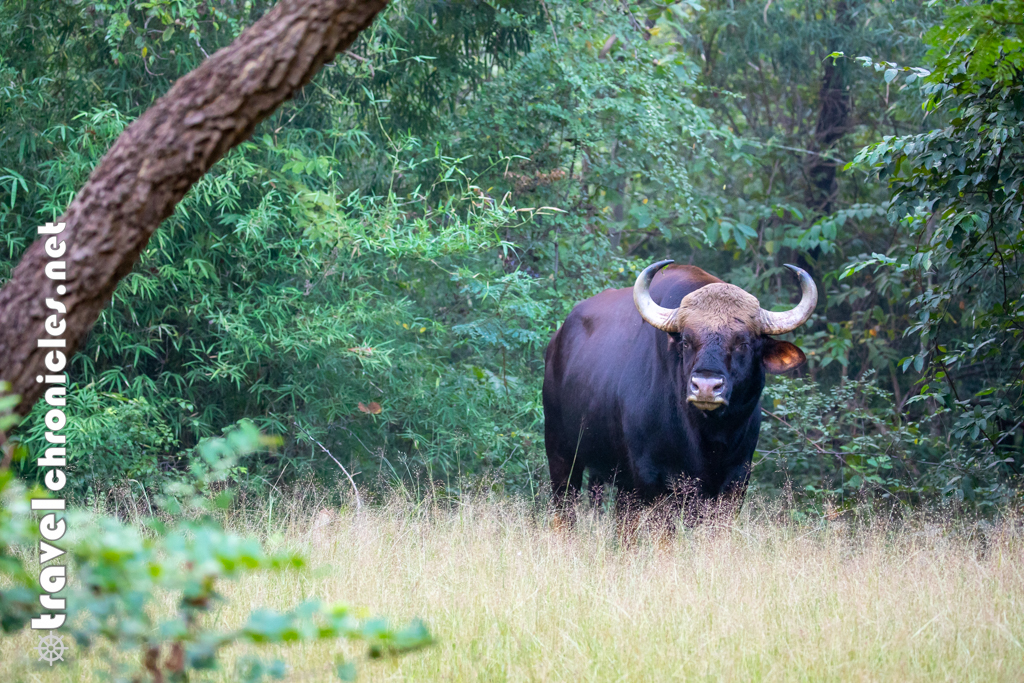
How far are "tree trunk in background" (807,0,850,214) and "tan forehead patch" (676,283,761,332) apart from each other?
6.74 meters

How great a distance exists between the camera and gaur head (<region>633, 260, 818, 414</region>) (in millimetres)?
5008

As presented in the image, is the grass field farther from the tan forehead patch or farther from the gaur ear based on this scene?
the tan forehead patch

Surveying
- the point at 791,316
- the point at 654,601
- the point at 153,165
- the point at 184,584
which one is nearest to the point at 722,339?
the point at 791,316

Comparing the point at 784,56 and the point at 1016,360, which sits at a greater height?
the point at 784,56

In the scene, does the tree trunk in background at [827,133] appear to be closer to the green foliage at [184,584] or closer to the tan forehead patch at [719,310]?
the tan forehead patch at [719,310]

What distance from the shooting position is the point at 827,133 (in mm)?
11719

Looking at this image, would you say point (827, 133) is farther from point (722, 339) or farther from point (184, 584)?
point (184, 584)

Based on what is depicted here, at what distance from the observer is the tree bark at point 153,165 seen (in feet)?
7.66

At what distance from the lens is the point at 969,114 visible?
520 centimetres

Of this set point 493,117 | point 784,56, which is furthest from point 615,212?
point 493,117

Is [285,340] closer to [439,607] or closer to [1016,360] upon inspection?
[439,607]

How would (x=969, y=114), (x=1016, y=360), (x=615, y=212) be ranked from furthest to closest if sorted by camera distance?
(x=615, y=212) → (x=1016, y=360) → (x=969, y=114)

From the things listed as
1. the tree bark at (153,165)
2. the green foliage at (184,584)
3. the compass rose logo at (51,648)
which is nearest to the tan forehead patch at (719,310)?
the tree bark at (153,165)

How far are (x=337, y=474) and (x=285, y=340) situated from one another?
147 centimetres
